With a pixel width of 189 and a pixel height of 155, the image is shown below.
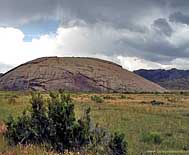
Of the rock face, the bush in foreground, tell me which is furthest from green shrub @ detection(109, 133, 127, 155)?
the rock face

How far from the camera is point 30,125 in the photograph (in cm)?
1413

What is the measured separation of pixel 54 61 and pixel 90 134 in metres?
183

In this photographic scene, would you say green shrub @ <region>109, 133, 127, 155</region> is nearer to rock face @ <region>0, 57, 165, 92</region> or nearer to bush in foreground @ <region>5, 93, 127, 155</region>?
bush in foreground @ <region>5, 93, 127, 155</region>

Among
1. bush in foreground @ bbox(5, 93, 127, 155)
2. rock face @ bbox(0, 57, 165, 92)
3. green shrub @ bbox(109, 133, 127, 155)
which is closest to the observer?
bush in foreground @ bbox(5, 93, 127, 155)

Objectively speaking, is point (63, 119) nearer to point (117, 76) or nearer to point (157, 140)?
point (157, 140)

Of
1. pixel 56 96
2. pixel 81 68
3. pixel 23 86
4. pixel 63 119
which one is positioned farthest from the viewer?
pixel 81 68

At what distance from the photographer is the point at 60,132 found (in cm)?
1336

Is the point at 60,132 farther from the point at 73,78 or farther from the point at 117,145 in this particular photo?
the point at 73,78

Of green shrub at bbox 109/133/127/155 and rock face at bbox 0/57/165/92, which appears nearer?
green shrub at bbox 109/133/127/155

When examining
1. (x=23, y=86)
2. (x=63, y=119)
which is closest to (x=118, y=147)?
(x=63, y=119)

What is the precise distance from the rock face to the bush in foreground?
153m

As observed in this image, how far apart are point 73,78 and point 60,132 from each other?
16259 centimetres

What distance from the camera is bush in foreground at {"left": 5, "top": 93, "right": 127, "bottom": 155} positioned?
13133mm

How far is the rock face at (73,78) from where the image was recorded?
566 feet
